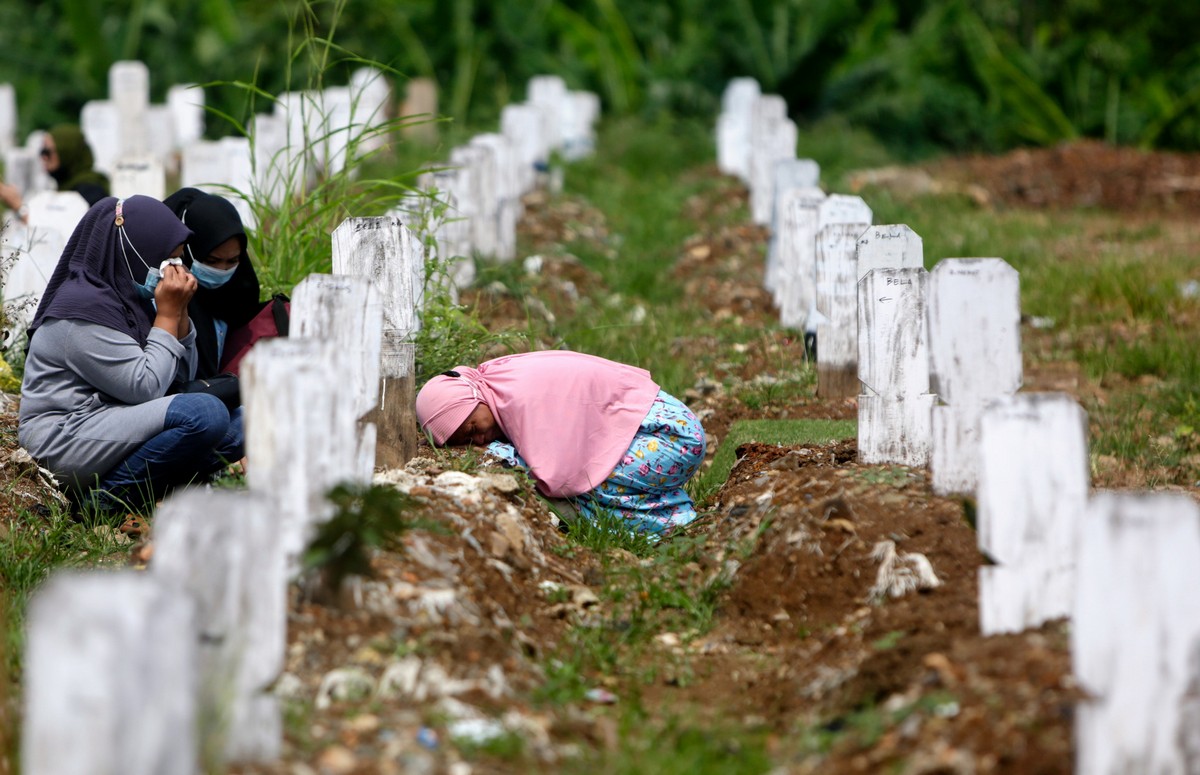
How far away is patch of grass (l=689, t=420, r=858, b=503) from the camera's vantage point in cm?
477

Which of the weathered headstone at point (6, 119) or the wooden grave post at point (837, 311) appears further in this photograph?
the weathered headstone at point (6, 119)

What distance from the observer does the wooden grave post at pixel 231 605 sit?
240 centimetres

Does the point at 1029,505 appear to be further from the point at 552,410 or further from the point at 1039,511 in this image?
the point at 552,410

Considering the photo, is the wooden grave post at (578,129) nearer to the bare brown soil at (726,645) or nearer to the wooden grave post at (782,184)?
the wooden grave post at (782,184)

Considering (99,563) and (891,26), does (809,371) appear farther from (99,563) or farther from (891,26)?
(891,26)

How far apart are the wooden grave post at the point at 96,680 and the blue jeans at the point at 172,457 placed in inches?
86.4

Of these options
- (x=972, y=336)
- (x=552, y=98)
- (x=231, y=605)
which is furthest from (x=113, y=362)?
(x=552, y=98)

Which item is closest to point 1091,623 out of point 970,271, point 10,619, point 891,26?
point 970,271

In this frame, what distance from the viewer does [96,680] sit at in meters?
2.04

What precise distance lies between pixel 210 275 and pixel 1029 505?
2.85 m

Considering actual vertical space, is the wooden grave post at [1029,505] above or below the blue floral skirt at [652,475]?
above

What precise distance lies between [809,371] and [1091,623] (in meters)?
3.35

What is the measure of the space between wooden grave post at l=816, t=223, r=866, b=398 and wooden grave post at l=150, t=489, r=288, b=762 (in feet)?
10.6

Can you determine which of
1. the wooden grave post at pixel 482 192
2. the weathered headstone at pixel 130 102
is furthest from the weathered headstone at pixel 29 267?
the weathered headstone at pixel 130 102
